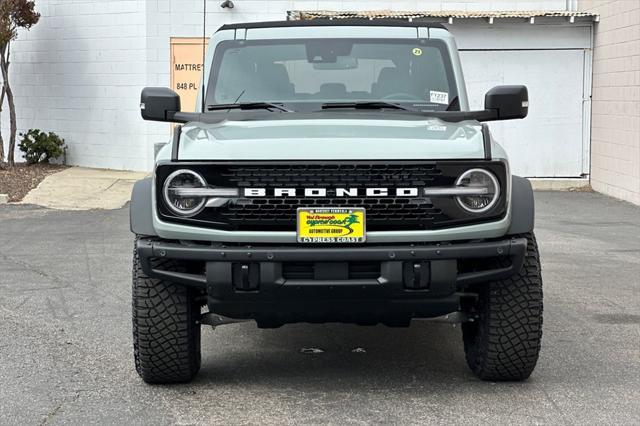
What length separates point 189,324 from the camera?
5371mm

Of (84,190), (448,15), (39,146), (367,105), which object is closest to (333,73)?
(367,105)

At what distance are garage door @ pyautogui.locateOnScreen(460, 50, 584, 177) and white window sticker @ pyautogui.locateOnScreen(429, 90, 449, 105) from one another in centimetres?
1152

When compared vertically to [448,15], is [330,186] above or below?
below

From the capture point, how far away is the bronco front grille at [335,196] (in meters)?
4.95

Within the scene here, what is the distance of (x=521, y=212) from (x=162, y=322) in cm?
191

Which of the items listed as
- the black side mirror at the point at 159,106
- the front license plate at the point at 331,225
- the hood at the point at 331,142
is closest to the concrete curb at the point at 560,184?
the black side mirror at the point at 159,106

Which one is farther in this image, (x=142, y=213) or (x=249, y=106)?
(x=249, y=106)

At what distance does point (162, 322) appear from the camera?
5.30 metres

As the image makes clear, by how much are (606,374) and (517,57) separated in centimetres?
1250

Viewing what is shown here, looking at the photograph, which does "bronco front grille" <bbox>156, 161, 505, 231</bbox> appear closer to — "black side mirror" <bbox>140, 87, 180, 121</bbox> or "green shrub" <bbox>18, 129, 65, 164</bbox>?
"black side mirror" <bbox>140, 87, 180, 121</bbox>

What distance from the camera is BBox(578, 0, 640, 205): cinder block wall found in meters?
15.4

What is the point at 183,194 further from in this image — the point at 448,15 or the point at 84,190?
the point at 448,15

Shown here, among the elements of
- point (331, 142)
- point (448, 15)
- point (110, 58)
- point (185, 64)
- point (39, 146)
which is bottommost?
point (39, 146)

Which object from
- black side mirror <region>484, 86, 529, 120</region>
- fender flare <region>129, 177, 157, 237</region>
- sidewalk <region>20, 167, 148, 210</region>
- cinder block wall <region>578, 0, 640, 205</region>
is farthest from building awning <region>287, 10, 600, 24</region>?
fender flare <region>129, 177, 157, 237</region>
